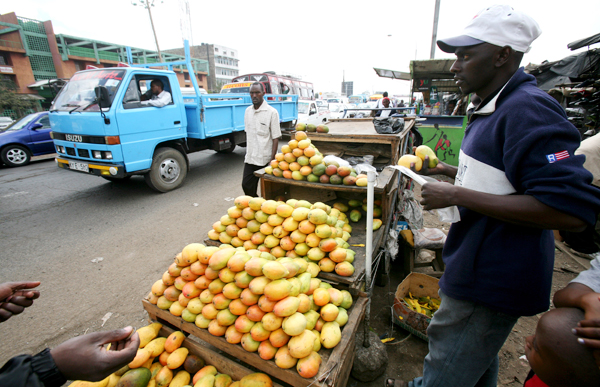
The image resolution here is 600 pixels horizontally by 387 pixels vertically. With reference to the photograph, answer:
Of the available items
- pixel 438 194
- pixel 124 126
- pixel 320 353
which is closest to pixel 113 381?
pixel 320 353

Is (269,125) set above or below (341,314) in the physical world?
above

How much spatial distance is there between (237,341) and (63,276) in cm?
322

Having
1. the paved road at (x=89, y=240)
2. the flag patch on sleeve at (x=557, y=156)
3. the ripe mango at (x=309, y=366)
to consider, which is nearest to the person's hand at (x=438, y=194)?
the flag patch on sleeve at (x=557, y=156)

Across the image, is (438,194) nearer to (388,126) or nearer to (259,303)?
(259,303)

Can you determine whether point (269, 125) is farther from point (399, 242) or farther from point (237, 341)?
point (237, 341)

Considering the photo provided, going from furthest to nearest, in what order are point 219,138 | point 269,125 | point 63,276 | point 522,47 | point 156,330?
point 219,138
point 269,125
point 63,276
point 156,330
point 522,47

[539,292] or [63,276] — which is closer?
[539,292]


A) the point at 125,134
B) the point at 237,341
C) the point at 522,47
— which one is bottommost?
the point at 237,341

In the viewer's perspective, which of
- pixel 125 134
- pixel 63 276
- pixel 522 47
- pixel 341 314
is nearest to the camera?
pixel 522 47

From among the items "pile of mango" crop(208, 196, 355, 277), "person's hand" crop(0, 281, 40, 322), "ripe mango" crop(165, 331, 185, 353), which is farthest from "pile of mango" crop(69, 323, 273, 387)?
"pile of mango" crop(208, 196, 355, 277)

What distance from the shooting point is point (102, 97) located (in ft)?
17.1

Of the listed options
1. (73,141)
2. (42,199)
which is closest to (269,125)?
(73,141)

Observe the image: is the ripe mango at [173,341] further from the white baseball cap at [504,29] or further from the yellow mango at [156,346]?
the white baseball cap at [504,29]

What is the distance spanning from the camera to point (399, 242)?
11.9ft
